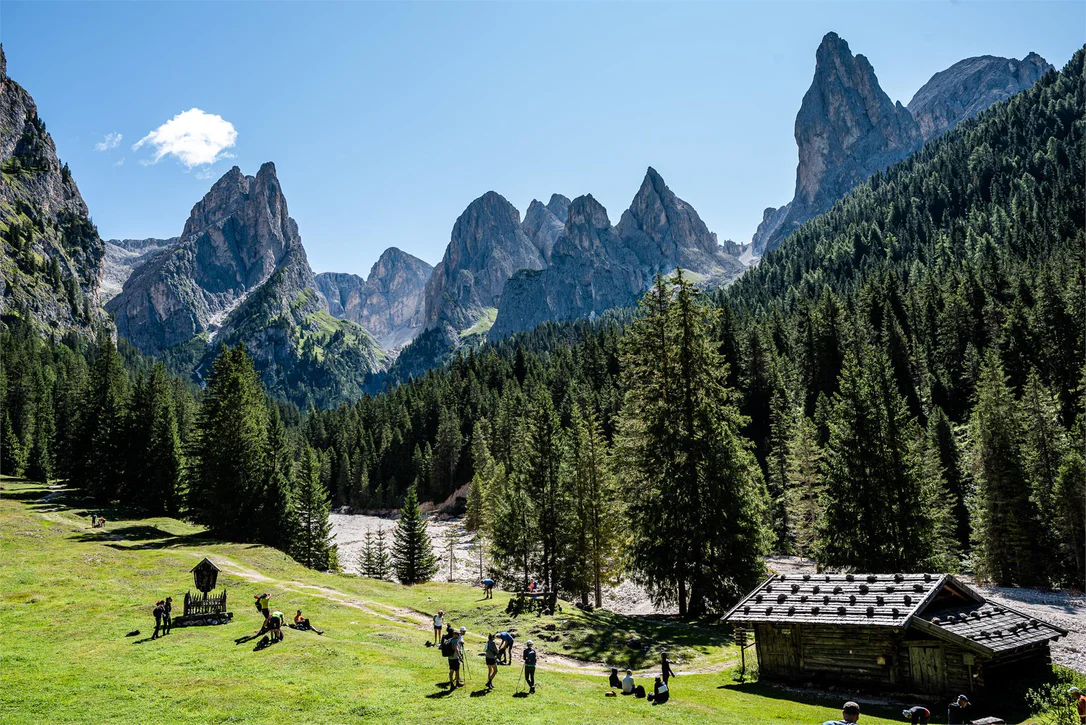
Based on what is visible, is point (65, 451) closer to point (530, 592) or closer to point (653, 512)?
point (530, 592)

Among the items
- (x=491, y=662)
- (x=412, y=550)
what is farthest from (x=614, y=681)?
(x=412, y=550)

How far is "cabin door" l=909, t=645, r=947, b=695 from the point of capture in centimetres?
2494

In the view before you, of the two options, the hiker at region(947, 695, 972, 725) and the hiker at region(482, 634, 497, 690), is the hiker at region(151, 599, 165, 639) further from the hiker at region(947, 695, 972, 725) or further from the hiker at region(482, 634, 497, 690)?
the hiker at region(947, 695, 972, 725)

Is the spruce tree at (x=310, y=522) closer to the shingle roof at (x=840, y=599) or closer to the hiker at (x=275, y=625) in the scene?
the hiker at (x=275, y=625)

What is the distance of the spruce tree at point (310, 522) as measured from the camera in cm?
6412

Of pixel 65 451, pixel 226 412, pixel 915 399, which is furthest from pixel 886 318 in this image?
pixel 65 451

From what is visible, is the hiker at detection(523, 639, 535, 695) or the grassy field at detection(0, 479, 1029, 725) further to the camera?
the hiker at detection(523, 639, 535, 695)

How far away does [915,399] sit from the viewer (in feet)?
304

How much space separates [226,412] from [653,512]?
46.8m

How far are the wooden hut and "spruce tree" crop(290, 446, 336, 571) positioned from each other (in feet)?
158

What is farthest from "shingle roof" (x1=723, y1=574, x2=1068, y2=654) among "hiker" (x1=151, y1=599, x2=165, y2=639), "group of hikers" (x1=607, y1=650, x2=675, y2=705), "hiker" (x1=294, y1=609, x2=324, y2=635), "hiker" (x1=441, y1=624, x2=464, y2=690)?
"hiker" (x1=151, y1=599, x2=165, y2=639)

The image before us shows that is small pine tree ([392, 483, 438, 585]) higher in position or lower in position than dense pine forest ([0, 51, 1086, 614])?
lower

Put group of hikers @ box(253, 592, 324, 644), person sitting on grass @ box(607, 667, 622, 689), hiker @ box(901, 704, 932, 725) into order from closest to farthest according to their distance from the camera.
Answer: hiker @ box(901, 704, 932, 725), person sitting on grass @ box(607, 667, 622, 689), group of hikers @ box(253, 592, 324, 644)

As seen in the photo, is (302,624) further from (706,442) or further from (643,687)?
(706,442)
